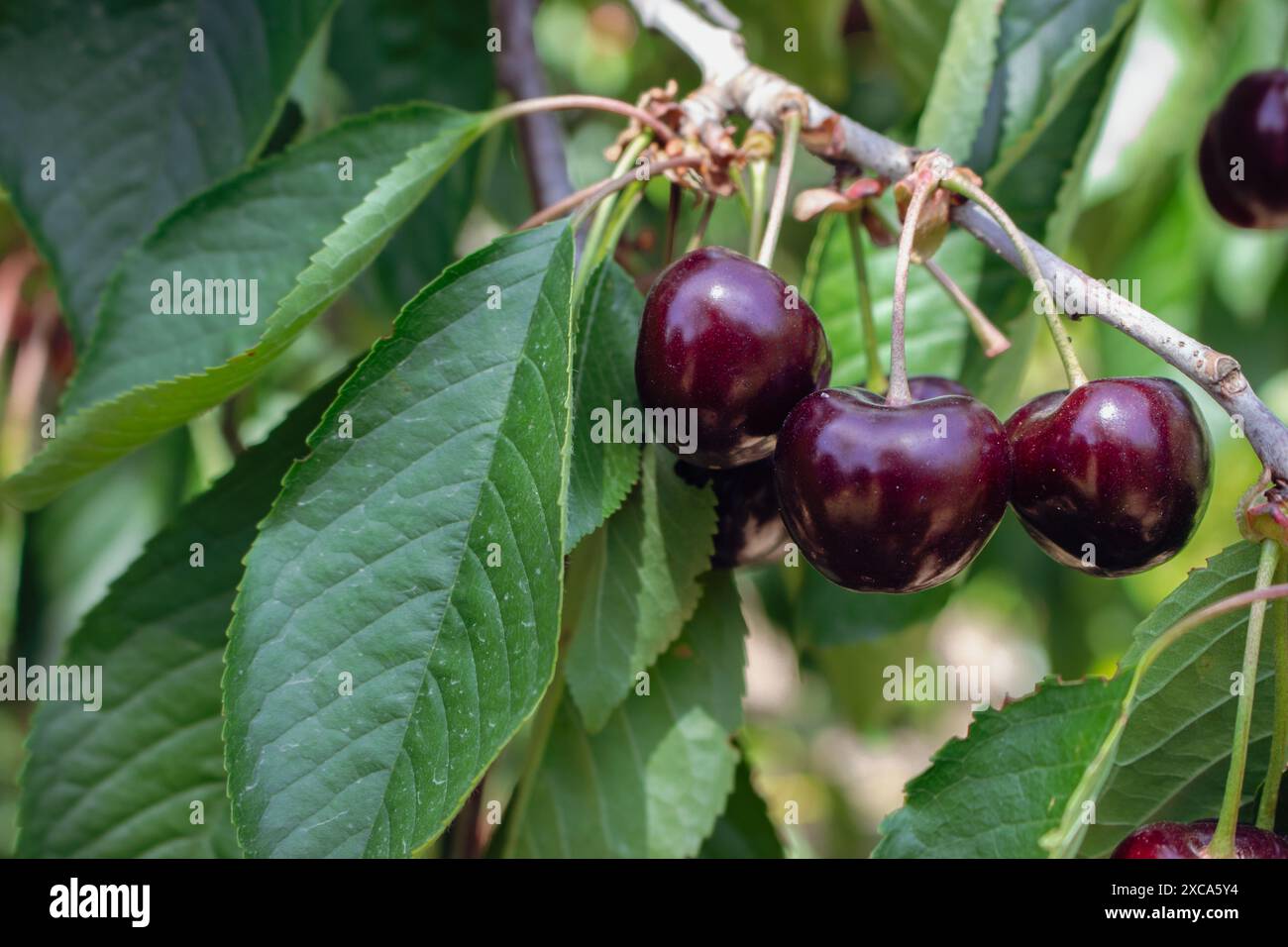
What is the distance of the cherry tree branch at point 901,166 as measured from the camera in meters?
0.86

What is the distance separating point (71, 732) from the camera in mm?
1292

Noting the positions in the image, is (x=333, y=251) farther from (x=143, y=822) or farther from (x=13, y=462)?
(x=13, y=462)

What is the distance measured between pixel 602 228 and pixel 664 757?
58 cm

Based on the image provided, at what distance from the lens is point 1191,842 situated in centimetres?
86

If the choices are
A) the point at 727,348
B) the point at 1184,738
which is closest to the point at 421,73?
the point at 727,348

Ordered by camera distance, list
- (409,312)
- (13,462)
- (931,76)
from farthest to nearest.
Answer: (13,462)
(931,76)
(409,312)

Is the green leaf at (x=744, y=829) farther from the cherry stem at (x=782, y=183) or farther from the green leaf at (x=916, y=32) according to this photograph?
the green leaf at (x=916, y=32)

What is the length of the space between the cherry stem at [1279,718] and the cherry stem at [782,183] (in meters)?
0.47

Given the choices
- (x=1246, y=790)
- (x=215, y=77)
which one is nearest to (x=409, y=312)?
(x=215, y=77)

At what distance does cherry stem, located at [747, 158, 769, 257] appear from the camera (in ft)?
3.67

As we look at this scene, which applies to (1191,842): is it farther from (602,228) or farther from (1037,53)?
(1037,53)

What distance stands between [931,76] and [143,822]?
4.51 feet

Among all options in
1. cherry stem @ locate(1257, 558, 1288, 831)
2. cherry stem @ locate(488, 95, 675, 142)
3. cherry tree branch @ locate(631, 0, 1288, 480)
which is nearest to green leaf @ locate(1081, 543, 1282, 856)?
cherry stem @ locate(1257, 558, 1288, 831)

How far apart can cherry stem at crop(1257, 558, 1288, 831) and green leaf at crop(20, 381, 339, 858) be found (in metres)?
0.98
